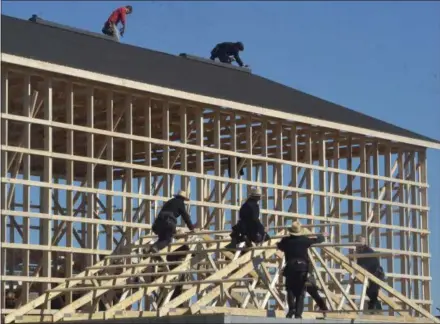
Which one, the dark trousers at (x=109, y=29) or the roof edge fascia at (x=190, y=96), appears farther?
the dark trousers at (x=109, y=29)

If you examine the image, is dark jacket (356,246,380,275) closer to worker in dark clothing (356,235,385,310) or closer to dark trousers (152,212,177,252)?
worker in dark clothing (356,235,385,310)

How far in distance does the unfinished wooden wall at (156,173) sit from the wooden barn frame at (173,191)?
4cm

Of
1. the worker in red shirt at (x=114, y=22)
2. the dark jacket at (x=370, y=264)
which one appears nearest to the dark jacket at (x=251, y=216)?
the dark jacket at (x=370, y=264)

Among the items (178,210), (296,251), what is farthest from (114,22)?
(296,251)

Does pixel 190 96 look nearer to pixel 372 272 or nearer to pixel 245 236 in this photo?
pixel 245 236

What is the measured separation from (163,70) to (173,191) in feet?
10.9

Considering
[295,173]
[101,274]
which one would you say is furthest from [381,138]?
[101,274]

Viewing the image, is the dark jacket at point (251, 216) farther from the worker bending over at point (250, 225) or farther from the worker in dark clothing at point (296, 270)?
the worker in dark clothing at point (296, 270)

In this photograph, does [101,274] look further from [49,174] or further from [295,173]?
[295,173]

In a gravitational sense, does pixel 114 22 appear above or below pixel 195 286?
above

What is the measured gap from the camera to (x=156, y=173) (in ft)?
95.3

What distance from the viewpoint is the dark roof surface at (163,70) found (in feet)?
82.1

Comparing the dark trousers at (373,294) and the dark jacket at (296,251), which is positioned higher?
the dark jacket at (296,251)

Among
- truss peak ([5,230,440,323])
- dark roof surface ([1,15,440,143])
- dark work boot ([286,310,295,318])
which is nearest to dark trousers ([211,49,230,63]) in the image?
dark roof surface ([1,15,440,143])
